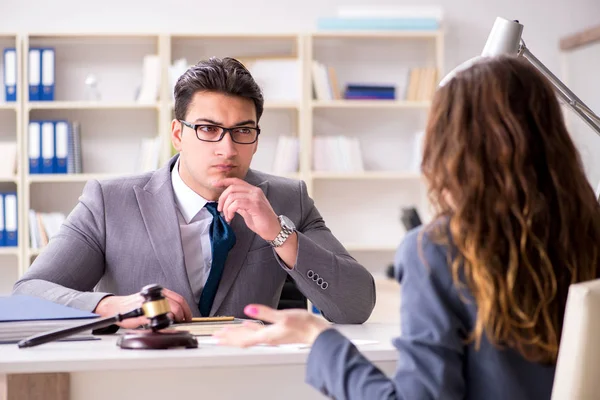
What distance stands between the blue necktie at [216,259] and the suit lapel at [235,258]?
0.01 metres

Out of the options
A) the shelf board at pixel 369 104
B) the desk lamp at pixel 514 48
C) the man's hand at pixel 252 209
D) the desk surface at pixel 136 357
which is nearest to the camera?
the desk surface at pixel 136 357

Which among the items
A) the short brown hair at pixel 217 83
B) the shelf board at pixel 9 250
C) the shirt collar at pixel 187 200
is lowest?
the shelf board at pixel 9 250

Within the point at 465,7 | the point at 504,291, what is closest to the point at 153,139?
the point at 465,7

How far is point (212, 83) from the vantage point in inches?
82.0

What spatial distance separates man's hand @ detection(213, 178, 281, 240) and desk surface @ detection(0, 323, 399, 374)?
1.55 feet

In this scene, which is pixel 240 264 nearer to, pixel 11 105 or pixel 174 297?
pixel 174 297

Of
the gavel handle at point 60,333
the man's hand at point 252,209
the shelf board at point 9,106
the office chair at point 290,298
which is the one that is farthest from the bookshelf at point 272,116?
the gavel handle at point 60,333

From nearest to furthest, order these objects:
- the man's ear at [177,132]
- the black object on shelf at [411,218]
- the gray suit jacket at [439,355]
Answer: the gray suit jacket at [439,355], the man's ear at [177,132], the black object on shelf at [411,218]

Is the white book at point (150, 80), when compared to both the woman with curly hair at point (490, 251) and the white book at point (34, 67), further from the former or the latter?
the woman with curly hair at point (490, 251)

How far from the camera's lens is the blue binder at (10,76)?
4816 mm

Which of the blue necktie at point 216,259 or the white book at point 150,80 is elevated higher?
the white book at point 150,80

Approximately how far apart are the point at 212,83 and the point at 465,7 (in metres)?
3.55

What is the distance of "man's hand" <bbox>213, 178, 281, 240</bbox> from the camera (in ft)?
6.19

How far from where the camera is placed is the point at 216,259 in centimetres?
204
